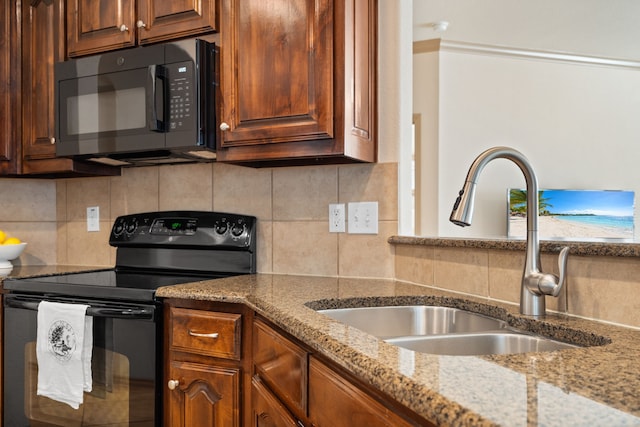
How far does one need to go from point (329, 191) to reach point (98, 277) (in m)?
1.01

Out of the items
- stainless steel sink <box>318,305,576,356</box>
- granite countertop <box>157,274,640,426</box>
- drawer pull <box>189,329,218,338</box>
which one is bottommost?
drawer pull <box>189,329,218,338</box>

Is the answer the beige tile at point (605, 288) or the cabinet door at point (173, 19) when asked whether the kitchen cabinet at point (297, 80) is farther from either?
the beige tile at point (605, 288)

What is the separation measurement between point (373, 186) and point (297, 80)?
20.6 inches

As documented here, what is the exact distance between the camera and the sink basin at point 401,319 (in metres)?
1.49

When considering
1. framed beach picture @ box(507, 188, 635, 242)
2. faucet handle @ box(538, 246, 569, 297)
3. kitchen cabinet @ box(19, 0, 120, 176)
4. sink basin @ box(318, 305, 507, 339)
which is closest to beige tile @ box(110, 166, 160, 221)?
kitchen cabinet @ box(19, 0, 120, 176)

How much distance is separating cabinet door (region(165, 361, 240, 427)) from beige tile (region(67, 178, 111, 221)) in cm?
123

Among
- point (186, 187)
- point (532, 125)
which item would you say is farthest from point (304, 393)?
point (532, 125)

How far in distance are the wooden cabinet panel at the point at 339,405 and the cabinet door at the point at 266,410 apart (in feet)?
0.50

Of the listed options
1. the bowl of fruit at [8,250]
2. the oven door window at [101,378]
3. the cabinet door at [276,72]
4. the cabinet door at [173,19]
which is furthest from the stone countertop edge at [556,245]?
the bowl of fruit at [8,250]

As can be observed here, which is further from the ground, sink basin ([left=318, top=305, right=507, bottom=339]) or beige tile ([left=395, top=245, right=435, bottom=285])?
beige tile ([left=395, top=245, right=435, bottom=285])

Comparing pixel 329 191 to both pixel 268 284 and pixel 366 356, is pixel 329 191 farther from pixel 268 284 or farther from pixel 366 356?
pixel 366 356

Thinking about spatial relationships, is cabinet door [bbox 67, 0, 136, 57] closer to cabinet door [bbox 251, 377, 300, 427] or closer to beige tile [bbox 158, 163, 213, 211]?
beige tile [bbox 158, 163, 213, 211]

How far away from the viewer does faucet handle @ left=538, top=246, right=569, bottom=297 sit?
1.15 meters

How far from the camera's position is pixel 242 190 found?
230cm
